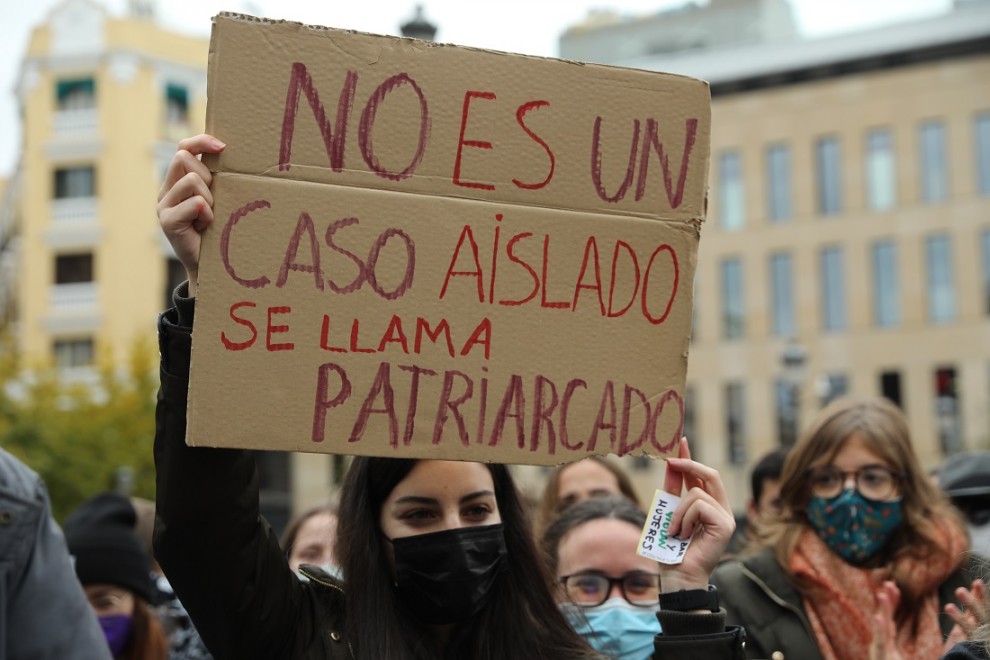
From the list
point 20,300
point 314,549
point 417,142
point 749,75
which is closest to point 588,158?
point 417,142

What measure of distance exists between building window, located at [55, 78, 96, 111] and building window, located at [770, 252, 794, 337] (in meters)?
19.2

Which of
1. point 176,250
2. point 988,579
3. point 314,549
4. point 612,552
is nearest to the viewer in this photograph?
point 176,250

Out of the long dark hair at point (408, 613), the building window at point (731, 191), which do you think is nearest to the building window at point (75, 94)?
the building window at point (731, 191)

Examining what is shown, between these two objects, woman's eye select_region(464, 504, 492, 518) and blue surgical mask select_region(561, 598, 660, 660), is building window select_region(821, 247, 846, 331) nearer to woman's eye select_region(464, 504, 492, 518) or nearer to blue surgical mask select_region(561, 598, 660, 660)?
blue surgical mask select_region(561, 598, 660, 660)

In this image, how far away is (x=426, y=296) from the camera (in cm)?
261

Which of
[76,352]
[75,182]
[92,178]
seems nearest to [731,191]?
[92,178]

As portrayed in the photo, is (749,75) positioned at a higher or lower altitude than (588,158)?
higher

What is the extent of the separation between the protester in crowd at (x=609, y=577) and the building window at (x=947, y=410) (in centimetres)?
3325

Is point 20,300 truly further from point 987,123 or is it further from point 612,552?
point 612,552

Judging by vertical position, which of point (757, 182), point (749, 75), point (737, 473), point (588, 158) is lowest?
point (737, 473)

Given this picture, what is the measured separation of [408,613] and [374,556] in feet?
0.47

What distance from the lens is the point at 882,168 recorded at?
3734 cm

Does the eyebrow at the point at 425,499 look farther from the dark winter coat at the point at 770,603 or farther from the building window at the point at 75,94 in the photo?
the building window at the point at 75,94

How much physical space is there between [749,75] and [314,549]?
35.6 metres
